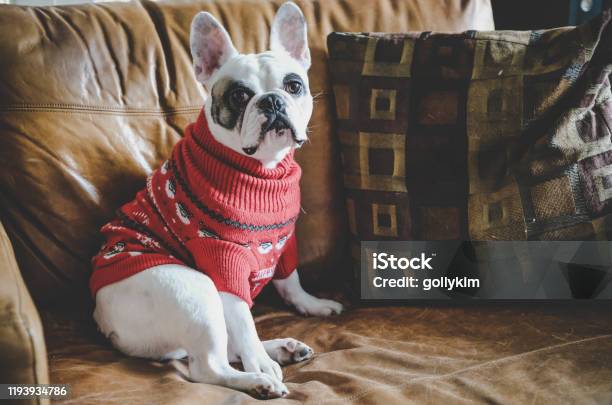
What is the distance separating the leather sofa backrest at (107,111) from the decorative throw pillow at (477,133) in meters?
0.10

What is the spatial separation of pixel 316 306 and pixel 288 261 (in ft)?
0.41

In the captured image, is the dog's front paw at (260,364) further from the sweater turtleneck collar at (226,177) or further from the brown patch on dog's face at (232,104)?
the brown patch on dog's face at (232,104)

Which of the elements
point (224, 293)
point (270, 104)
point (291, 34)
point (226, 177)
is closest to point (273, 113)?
point (270, 104)

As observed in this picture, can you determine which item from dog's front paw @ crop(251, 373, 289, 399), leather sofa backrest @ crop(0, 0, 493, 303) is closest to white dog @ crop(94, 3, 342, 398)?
dog's front paw @ crop(251, 373, 289, 399)

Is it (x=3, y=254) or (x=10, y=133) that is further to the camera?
(x=10, y=133)

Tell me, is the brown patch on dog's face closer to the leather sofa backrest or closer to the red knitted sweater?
the red knitted sweater

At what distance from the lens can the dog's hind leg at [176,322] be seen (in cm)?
112

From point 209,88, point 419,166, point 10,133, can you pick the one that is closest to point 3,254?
point 10,133

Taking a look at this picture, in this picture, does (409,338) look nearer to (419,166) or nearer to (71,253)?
(419,166)

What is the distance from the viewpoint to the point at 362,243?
4.83 feet

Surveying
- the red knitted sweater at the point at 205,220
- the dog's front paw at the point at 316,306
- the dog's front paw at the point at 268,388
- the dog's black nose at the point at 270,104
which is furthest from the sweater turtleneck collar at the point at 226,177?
the dog's front paw at the point at 268,388

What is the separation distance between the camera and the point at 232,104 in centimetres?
128

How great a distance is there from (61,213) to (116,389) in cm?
46

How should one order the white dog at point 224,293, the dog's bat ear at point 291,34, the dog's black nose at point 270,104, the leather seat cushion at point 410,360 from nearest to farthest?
the leather seat cushion at point 410,360, the white dog at point 224,293, the dog's black nose at point 270,104, the dog's bat ear at point 291,34
